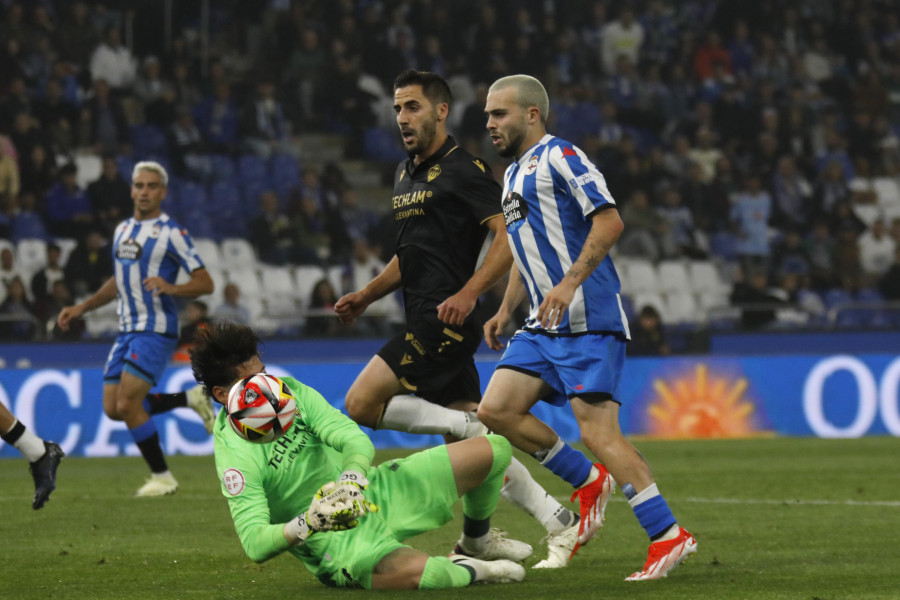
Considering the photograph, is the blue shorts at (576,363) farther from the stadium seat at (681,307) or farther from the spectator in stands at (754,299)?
the stadium seat at (681,307)

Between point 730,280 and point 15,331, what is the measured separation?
9365 mm

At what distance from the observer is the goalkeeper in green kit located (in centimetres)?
478

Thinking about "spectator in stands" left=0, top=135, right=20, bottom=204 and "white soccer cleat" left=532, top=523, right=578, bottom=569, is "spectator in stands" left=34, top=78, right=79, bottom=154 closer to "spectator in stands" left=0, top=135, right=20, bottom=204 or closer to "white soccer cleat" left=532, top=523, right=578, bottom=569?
"spectator in stands" left=0, top=135, right=20, bottom=204

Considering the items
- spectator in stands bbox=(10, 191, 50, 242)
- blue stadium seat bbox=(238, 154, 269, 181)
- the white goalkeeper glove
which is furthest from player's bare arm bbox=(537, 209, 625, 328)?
blue stadium seat bbox=(238, 154, 269, 181)

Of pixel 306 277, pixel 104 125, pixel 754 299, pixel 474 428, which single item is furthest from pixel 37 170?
pixel 474 428

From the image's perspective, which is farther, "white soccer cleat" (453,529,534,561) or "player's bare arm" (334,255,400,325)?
"player's bare arm" (334,255,400,325)

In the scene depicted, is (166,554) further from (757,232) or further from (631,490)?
(757,232)

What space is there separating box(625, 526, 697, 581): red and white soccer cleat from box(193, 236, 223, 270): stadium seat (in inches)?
474

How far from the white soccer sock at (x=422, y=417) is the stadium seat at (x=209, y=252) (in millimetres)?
10564

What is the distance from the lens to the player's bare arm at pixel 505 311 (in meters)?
6.10

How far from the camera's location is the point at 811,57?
73.5 ft

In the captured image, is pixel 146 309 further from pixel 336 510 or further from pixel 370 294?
pixel 336 510

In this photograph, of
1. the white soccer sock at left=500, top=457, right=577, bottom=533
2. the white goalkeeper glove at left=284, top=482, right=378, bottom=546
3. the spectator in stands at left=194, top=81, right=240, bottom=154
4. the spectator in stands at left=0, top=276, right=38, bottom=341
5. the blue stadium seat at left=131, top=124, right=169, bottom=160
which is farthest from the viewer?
the spectator in stands at left=194, top=81, right=240, bottom=154

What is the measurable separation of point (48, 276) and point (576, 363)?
10900mm
